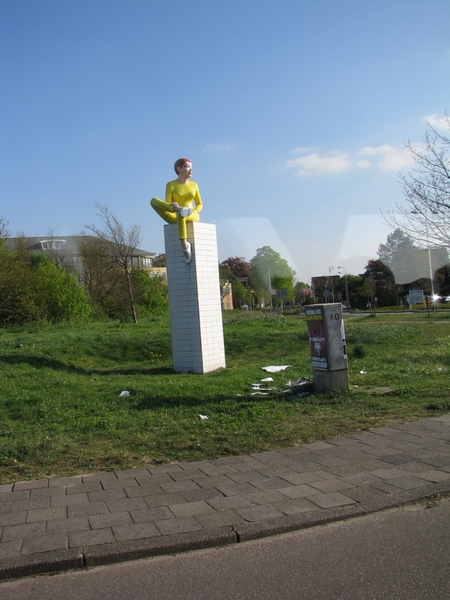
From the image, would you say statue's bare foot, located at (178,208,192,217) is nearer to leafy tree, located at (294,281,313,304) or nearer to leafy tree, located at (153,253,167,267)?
leafy tree, located at (153,253,167,267)

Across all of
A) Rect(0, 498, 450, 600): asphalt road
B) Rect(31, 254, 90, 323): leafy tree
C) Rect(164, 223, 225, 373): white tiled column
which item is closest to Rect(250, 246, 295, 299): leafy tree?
Rect(31, 254, 90, 323): leafy tree

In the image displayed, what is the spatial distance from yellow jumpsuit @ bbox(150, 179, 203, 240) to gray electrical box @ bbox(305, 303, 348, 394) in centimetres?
479

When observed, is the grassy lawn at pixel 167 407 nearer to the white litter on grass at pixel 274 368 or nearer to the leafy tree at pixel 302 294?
the white litter on grass at pixel 274 368

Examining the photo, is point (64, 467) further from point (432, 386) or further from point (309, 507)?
point (432, 386)

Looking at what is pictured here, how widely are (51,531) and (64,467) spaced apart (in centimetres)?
→ 158

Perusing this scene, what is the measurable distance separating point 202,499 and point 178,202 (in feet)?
31.2

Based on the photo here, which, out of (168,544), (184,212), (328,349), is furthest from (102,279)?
(168,544)

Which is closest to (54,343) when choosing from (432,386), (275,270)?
(432,386)

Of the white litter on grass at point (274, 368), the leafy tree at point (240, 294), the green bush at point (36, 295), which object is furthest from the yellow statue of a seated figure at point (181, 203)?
the leafy tree at point (240, 294)

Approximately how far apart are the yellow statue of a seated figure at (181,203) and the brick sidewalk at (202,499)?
7.71 m

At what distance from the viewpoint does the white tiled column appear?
13.4 metres

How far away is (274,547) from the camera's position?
4141 millimetres

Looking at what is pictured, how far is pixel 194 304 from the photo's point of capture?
43.9ft

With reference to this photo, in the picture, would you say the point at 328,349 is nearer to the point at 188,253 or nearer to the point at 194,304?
the point at 194,304
